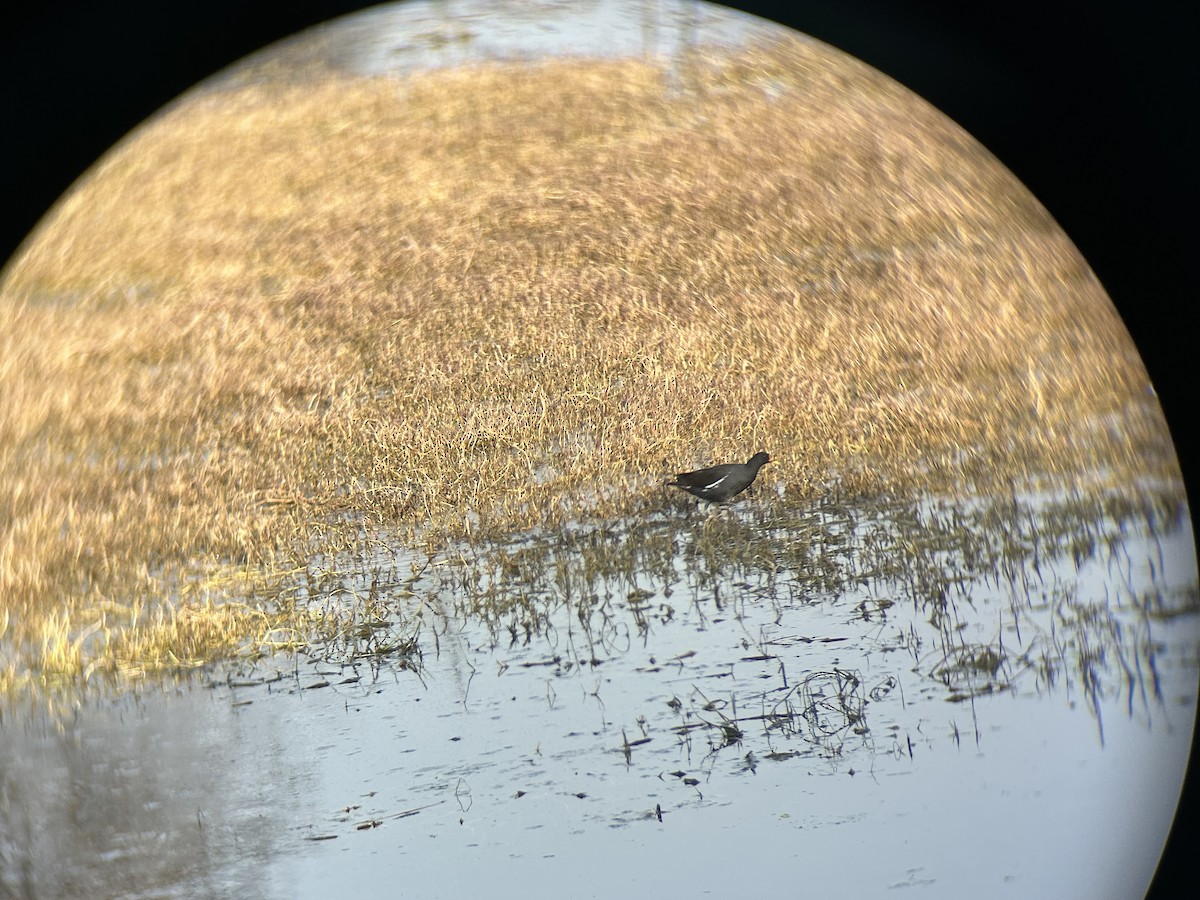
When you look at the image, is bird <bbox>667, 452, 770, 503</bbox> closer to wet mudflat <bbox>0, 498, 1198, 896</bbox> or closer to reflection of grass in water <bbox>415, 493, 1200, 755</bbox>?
reflection of grass in water <bbox>415, 493, 1200, 755</bbox>

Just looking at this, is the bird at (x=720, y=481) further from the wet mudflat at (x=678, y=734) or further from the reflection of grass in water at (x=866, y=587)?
the wet mudflat at (x=678, y=734)

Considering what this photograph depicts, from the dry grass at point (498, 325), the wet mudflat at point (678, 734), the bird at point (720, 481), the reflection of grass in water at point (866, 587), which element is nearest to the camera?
the wet mudflat at point (678, 734)

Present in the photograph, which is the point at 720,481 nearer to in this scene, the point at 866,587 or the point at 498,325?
the point at 866,587

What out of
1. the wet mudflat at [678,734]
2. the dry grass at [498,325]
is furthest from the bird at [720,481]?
the wet mudflat at [678,734]

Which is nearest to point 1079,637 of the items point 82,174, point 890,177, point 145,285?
point 890,177

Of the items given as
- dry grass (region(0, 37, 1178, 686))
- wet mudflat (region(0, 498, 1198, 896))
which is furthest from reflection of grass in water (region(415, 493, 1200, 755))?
dry grass (region(0, 37, 1178, 686))

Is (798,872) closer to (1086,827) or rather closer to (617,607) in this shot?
(1086,827)
